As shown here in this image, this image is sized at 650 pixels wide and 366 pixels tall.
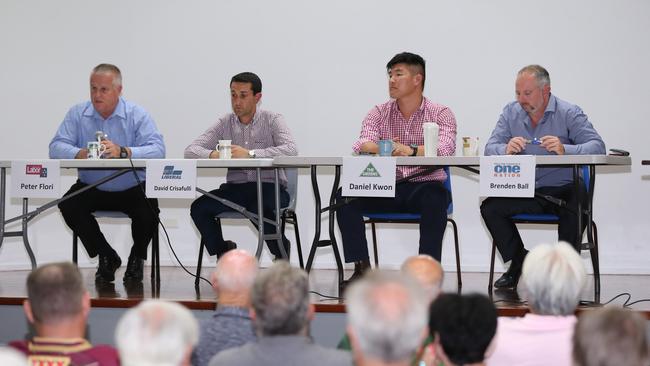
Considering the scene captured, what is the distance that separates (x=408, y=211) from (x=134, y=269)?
1606 millimetres

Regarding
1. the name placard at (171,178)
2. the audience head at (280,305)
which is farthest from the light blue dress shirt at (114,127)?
the audience head at (280,305)

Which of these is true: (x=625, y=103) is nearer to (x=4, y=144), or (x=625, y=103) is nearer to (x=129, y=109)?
(x=129, y=109)

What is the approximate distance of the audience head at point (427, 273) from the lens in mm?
2441

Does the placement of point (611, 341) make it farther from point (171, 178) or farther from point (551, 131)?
point (551, 131)

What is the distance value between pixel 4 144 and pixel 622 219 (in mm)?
4252

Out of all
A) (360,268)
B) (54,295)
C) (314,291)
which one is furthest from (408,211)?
(54,295)

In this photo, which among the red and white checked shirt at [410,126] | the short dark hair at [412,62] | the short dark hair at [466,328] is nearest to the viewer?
the short dark hair at [466,328]

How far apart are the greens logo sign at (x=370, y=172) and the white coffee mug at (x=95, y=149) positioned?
1.37 m

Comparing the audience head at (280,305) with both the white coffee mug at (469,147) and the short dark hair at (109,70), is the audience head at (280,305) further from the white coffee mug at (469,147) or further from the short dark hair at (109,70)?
the short dark hair at (109,70)

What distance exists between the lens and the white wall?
5.52m

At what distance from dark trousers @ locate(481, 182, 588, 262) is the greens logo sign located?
30.4 inches

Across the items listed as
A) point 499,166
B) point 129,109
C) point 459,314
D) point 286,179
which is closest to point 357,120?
point 286,179

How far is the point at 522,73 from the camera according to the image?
4324mm

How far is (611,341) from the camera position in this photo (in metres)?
1.61
